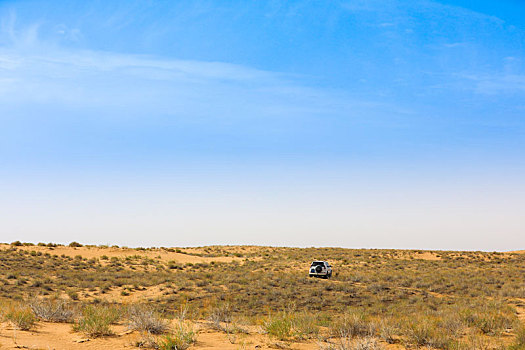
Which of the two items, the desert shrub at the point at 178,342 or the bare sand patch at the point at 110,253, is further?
the bare sand patch at the point at 110,253

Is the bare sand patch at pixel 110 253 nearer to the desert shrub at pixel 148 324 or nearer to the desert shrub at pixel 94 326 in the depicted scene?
the desert shrub at pixel 94 326

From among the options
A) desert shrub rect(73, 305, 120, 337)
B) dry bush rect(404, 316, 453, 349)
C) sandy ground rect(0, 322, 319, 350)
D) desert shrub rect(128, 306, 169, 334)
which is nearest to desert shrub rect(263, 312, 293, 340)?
sandy ground rect(0, 322, 319, 350)

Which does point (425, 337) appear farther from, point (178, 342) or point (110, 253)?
point (110, 253)

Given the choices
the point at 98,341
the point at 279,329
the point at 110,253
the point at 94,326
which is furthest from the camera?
the point at 110,253

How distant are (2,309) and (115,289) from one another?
15.3 metres

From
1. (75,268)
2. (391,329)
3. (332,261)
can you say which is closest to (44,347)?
(391,329)

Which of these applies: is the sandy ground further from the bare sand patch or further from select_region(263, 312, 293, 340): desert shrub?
the bare sand patch

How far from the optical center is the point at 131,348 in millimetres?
9406

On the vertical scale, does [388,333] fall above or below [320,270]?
above

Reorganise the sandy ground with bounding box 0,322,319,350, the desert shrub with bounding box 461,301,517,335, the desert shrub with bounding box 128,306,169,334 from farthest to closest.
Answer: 1. the desert shrub with bounding box 461,301,517,335
2. the desert shrub with bounding box 128,306,169,334
3. the sandy ground with bounding box 0,322,319,350

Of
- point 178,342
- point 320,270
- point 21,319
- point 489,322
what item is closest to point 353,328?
point 489,322

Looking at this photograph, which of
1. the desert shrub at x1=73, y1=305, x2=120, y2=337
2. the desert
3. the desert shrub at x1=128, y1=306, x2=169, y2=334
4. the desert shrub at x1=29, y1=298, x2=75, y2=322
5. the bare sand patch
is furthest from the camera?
Result: the bare sand patch

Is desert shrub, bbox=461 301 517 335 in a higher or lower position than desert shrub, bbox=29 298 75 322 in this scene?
higher

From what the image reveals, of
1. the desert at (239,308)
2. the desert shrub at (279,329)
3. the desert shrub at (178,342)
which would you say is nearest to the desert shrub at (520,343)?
A: the desert at (239,308)
